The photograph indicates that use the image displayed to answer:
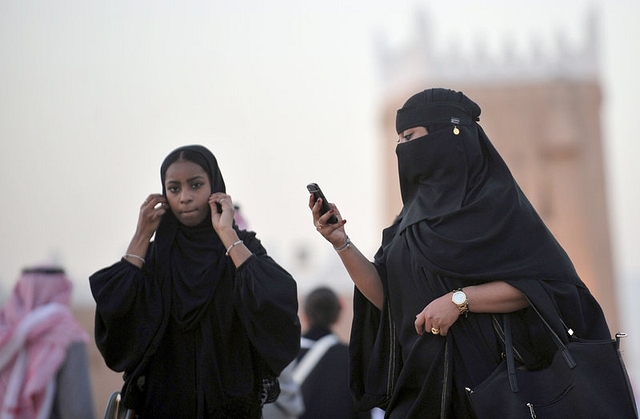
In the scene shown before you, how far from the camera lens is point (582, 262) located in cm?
2027

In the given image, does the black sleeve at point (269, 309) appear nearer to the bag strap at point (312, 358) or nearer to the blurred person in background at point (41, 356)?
the blurred person in background at point (41, 356)

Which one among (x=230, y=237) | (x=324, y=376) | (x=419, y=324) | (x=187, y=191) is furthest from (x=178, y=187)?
(x=324, y=376)

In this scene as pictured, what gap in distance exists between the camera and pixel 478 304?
248 cm

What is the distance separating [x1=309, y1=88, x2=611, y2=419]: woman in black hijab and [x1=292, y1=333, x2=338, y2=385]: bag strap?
172 cm

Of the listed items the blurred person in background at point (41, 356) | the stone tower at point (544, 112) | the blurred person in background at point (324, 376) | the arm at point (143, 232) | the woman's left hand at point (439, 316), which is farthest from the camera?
the stone tower at point (544, 112)

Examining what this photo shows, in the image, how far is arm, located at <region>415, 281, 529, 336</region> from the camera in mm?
2467

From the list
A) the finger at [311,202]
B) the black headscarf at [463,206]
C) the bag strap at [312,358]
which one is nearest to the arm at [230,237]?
the finger at [311,202]

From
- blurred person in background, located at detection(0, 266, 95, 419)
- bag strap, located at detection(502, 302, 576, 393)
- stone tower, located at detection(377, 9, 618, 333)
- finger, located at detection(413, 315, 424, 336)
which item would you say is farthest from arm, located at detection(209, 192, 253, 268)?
stone tower, located at detection(377, 9, 618, 333)

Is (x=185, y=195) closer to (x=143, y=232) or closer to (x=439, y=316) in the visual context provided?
(x=143, y=232)

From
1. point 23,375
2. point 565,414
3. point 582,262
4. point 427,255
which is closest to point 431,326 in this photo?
point 427,255

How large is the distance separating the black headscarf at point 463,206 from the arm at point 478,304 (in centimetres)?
3

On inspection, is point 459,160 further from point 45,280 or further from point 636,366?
point 636,366

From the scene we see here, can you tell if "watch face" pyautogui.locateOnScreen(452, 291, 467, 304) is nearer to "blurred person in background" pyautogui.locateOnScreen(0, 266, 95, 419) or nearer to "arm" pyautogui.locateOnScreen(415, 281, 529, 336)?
"arm" pyautogui.locateOnScreen(415, 281, 529, 336)

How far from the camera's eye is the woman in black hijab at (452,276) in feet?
8.13
